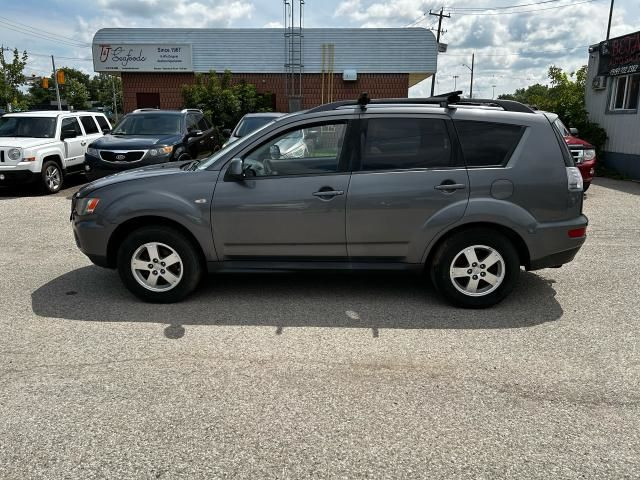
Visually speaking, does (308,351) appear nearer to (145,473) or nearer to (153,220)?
(145,473)

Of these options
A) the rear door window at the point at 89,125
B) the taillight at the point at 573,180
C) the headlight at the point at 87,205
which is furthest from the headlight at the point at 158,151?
the taillight at the point at 573,180

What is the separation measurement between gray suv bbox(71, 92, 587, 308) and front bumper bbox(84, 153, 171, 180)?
595 centimetres

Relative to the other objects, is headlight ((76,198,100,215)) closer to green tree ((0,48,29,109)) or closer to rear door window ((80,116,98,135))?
rear door window ((80,116,98,135))

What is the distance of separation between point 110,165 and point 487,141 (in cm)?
831

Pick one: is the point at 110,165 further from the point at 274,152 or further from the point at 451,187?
the point at 451,187

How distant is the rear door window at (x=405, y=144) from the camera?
4727 millimetres

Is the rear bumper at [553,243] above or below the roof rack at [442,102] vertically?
below

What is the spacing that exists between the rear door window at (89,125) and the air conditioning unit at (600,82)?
14942 millimetres

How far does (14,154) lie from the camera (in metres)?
11.0

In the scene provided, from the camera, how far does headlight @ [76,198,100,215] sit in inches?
193

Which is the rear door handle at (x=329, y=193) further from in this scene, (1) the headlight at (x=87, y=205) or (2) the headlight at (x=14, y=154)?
(2) the headlight at (x=14, y=154)

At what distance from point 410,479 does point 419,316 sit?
218 centimetres

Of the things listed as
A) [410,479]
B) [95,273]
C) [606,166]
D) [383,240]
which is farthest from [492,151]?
[606,166]

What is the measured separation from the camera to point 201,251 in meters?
4.93
